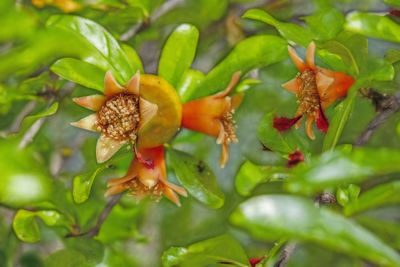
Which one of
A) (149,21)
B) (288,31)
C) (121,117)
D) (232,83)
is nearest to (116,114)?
(121,117)

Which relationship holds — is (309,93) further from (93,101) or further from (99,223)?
(99,223)

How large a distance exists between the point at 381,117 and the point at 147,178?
434 millimetres

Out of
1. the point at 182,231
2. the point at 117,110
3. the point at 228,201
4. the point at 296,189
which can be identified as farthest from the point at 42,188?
the point at 182,231

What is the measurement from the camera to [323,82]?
1.00 meters

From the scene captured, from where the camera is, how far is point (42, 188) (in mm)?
612

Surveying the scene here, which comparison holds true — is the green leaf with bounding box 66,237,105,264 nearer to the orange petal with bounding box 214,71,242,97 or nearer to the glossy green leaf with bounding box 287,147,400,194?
the orange petal with bounding box 214,71,242,97

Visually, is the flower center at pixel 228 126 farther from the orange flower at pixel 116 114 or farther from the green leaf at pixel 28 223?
the green leaf at pixel 28 223

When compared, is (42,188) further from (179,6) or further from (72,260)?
(179,6)

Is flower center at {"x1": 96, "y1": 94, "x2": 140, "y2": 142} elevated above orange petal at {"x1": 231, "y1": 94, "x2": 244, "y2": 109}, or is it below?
above

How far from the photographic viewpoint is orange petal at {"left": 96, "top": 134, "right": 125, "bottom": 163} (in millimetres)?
1040

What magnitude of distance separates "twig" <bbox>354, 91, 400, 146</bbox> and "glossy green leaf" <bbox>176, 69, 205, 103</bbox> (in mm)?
347

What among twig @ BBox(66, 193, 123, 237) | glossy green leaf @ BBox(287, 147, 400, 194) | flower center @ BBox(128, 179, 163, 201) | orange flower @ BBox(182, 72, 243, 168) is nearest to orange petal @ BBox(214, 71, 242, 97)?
orange flower @ BBox(182, 72, 243, 168)

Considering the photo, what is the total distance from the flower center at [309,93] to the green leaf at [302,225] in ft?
1.82

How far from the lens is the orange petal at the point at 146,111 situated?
984 millimetres
